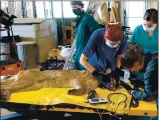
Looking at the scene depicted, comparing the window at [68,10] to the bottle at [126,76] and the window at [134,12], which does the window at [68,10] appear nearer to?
the window at [134,12]

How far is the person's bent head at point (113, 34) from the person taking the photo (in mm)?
1533

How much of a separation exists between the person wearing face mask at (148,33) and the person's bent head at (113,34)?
0.20 meters

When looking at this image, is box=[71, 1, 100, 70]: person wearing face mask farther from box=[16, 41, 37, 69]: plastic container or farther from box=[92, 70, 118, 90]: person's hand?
box=[16, 41, 37, 69]: plastic container

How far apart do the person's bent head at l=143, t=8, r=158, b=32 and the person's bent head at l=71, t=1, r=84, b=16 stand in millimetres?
514

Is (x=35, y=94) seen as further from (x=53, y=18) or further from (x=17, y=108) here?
(x=53, y=18)

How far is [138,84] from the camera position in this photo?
1.64 metres

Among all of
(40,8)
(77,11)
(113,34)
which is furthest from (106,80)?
(40,8)

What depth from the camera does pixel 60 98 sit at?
1.52 m

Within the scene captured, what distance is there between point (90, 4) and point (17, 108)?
3.25ft

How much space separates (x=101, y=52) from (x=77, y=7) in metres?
0.41

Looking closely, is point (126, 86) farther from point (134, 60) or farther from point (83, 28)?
point (83, 28)

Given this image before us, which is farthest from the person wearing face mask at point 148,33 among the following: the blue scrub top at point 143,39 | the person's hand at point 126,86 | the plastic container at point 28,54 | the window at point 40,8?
the plastic container at point 28,54

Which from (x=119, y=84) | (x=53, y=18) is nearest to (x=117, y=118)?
(x=119, y=84)

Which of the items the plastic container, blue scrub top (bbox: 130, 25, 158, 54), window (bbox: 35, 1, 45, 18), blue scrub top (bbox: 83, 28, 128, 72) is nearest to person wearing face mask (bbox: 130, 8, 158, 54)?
blue scrub top (bbox: 130, 25, 158, 54)
